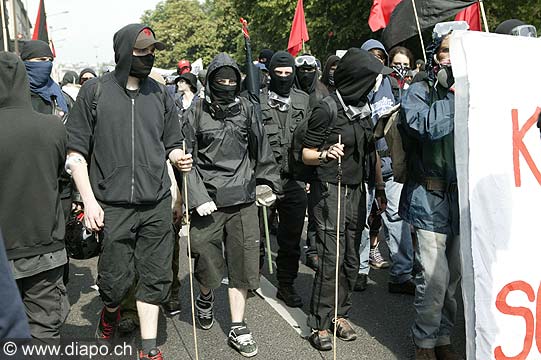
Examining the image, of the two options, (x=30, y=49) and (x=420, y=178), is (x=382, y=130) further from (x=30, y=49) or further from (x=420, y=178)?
(x=30, y=49)

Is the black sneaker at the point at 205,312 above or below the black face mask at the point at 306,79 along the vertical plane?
below

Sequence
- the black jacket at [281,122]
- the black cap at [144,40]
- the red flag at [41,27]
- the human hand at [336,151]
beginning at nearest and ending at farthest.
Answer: the black cap at [144,40] → the human hand at [336,151] → the black jacket at [281,122] → the red flag at [41,27]

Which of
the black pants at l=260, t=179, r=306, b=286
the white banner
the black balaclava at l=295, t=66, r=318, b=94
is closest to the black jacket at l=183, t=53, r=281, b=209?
the black pants at l=260, t=179, r=306, b=286

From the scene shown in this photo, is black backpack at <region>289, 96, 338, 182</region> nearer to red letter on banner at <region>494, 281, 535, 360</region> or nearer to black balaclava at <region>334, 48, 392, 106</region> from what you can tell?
black balaclava at <region>334, 48, 392, 106</region>

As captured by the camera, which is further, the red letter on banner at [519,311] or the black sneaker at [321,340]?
the black sneaker at [321,340]

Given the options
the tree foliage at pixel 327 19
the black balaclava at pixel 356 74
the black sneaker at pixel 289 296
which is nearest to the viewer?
the black balaclava at pixel 356 74

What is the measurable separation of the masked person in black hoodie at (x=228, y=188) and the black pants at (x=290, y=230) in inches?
35.7

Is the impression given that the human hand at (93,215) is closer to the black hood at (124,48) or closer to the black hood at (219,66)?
the black hood at (124,48)

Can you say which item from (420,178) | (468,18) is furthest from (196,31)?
(420,178)

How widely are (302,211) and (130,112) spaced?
2.10m

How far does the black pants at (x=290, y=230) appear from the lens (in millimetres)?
5418

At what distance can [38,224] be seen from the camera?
10.8 ft

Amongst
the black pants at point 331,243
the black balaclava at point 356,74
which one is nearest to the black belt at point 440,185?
the black pants at point 331,243

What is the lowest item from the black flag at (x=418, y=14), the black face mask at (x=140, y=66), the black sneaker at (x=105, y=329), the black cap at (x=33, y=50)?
the black sneaker at (x=105, y=329)
